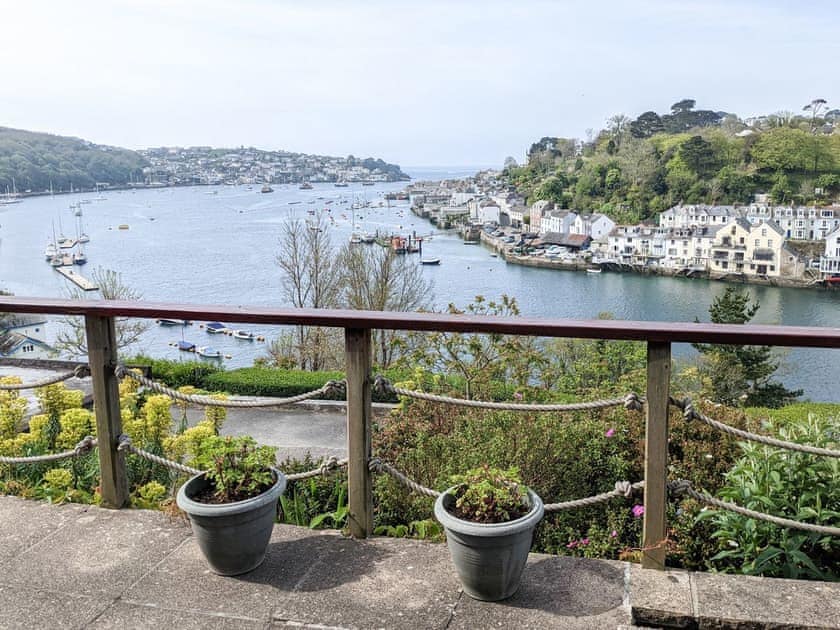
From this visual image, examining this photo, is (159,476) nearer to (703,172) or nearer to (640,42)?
(703,172)

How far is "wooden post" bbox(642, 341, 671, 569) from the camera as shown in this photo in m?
A: 2.35

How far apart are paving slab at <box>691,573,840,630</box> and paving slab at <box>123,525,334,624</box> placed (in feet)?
4.04

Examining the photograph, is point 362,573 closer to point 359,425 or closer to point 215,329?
point 359,425

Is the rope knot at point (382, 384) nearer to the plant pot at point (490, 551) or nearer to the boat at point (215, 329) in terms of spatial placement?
the plant pot at point (490, 551)

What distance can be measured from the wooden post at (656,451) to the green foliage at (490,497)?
409 mm

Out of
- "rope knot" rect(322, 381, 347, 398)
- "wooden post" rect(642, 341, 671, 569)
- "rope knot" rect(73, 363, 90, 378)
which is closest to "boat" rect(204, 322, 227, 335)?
"rope knot" rect(73, 363, 90, 378)

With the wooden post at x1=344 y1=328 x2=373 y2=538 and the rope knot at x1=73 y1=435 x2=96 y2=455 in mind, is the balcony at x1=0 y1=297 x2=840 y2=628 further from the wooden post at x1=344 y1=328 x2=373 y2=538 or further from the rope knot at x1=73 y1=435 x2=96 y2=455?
the rope knot at x1=73 y1=435 x2=96 y2=455

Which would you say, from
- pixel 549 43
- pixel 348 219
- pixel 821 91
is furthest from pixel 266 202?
pixel 821 91

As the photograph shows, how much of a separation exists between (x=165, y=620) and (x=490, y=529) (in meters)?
0.98

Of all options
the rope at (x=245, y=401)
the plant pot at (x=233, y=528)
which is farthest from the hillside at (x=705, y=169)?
the plant pot at (x=233, y=528)

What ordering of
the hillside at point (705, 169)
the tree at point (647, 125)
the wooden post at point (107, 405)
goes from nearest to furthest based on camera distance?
the wooden post at point (107, 405) < the hillside at point (705, 169) < the tree at point (647, 125)

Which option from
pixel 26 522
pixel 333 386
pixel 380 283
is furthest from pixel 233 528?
pixel 380 283

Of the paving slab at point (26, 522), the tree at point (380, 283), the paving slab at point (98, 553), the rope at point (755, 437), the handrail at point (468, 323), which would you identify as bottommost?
the tree at point (380, 283)

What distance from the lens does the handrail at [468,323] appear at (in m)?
2.24
